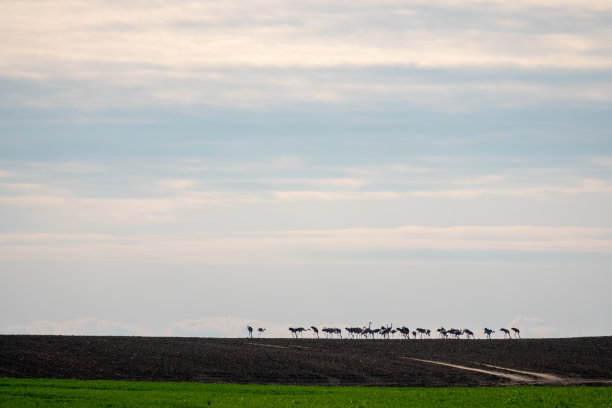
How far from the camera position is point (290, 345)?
321 ft

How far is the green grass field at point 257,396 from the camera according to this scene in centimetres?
5162

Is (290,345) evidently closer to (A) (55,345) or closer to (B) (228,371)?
(B) (228,371)

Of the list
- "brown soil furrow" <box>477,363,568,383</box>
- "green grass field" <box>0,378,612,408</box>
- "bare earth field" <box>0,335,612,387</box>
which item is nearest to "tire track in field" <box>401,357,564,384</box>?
"brown soil furrow" <box>477,363,568,383</box>

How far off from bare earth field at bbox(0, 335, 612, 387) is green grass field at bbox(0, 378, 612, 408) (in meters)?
7.78

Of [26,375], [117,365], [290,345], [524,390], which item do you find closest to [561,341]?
[290,345]

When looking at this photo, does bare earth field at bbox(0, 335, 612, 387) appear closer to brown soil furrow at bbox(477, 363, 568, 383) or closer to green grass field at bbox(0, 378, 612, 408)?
brown soil furrow at bbox(477, 363, 568, 383)

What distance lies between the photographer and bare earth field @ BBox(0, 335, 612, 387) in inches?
2813

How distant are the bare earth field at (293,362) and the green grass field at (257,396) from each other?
25.5ft

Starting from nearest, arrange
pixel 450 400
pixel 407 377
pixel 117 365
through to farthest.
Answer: pixel 450 400, pixel 117 365, pixel 407 377

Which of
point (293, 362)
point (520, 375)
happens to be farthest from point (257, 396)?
point (520, 375)


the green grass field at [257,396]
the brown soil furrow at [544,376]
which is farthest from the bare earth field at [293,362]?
the green grass field at [257,396]

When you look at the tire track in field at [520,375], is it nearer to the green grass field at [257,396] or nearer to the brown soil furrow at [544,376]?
the brown soil furrow at [544,376]

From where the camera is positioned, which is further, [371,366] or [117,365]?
[371,366]

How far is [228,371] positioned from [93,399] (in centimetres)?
2457
